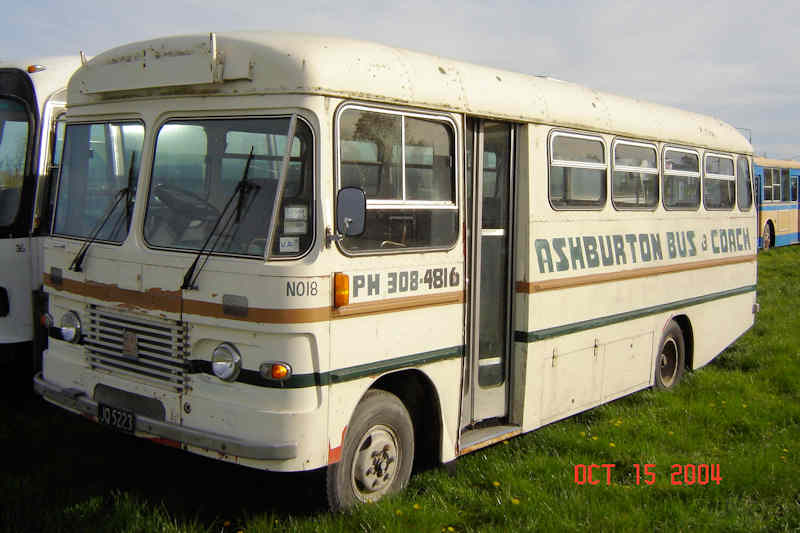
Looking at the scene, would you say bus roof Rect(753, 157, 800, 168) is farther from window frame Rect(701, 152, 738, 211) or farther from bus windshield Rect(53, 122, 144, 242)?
bus windshield Rect(53, 122, 144, 242)

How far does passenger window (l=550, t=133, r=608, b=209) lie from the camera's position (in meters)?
6.41

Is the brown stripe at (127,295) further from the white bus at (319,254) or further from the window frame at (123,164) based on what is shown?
the window frame at (123,164)

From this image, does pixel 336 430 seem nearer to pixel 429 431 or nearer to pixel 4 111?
pixel 429 431

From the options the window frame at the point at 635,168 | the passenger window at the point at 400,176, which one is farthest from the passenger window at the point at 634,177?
the passenger window at the point at 400,176

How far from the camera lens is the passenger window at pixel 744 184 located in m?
9.69

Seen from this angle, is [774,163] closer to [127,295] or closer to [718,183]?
[718,183]

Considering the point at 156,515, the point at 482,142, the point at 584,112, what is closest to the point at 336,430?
the point at 156,515

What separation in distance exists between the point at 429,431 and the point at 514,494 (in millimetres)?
679

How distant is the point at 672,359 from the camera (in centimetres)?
Result: 854

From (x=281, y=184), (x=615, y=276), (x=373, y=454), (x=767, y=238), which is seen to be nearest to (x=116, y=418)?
(x=373, y=454)

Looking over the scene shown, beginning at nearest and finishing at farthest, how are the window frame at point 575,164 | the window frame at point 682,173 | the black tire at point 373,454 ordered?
1. the black tire at point 373,454
2. the window frame at point 575,164
3. the window frame at point 682,173

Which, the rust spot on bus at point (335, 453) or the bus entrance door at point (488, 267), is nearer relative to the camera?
the rust spot on bus at point (335, 453)

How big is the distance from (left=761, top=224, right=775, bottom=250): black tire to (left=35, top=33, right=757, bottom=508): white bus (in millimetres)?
21607

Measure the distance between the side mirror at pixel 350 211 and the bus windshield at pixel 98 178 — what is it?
145cm
